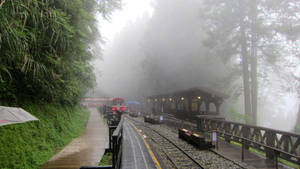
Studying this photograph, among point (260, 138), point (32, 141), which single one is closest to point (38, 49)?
point (32, 141)

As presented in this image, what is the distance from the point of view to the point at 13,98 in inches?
243

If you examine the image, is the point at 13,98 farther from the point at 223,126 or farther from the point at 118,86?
the point at 118,86

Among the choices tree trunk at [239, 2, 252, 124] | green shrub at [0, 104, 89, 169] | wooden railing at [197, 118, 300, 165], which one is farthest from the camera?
tree trunk at [239, 2, 252, 124]

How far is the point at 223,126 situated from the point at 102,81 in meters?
76.7

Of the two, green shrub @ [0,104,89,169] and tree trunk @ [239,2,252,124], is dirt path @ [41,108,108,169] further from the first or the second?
tree trunk @ [239,2,252,124]

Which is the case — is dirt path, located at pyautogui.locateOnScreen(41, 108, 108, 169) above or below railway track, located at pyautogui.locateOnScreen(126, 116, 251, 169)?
above

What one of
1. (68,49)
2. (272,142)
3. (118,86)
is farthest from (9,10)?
(118,86)

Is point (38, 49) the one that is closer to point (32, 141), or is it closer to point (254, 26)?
point (32, 141)

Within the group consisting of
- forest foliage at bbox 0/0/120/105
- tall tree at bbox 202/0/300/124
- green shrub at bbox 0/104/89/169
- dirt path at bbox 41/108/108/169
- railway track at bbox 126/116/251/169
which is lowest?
railway track at bbox 126/116/251/169

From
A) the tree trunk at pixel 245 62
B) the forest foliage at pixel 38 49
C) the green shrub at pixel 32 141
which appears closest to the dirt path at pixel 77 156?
the green shrub at pixel 32 141

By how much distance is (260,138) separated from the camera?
860 centimetres

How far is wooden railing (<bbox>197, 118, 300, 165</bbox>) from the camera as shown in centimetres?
640

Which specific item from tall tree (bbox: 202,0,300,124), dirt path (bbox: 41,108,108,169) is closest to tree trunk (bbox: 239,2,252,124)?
tall tree (bbox: 202,0,300,124)

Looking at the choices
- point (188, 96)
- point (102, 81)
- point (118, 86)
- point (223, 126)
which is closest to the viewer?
point (223, 126)
